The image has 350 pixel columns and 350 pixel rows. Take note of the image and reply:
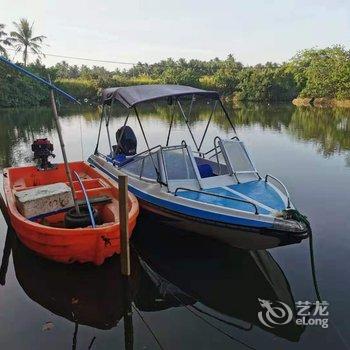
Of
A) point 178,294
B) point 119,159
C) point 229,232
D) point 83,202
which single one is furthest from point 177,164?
point 178,294

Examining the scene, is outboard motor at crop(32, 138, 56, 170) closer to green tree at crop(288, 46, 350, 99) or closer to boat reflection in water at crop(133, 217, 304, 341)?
boat reflection in water at crop(133, 217, 304, 341)

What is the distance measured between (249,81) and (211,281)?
64488mm

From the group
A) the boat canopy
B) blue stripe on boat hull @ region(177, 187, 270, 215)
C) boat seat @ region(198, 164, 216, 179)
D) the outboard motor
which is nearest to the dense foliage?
the outboard motor

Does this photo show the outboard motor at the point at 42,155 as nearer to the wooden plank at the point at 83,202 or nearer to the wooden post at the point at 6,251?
the wooden post at the point at 6,251

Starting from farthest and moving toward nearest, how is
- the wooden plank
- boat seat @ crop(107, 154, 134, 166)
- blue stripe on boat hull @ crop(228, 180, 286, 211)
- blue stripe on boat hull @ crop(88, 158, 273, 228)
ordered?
boat seat @ crop(107, 154, 134, 166), the wooden plank, blue stripe on boat hull @ crop(228, 180, 286, 211), blue stripe on boat hull @ crop(88, 158, 273, 228)

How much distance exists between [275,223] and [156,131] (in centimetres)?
2323

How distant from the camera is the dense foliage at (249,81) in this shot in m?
49.8

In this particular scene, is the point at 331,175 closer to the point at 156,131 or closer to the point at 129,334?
the point at 129,334

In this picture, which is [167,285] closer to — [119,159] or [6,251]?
[6,251]

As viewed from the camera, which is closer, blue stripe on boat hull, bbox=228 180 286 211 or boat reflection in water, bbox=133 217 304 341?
boat reflection in water, bbox=133 217 304 341

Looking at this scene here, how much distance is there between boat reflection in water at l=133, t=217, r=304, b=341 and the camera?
5.89m

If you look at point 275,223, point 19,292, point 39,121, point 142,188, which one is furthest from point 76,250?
point 39,121

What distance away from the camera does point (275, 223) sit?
6.32m

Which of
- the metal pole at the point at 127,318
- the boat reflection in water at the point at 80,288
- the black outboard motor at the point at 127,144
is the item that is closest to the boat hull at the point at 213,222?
the boat reflection in water at the point at 80,288
